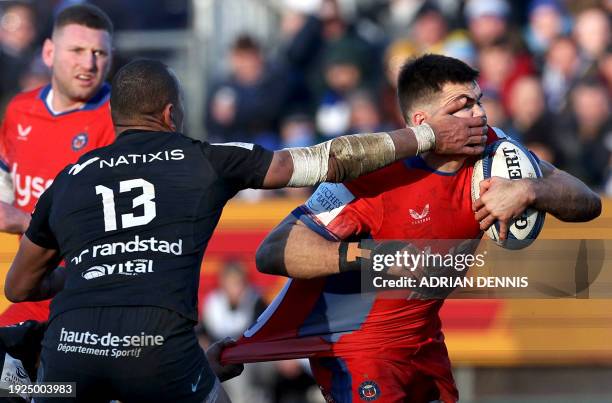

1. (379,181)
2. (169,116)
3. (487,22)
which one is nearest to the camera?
(169,116)

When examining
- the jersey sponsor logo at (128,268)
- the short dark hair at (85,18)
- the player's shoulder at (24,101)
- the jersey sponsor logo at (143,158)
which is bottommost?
the jersey sponsor logo at (128,268)

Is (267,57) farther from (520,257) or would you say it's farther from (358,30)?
(520,257)

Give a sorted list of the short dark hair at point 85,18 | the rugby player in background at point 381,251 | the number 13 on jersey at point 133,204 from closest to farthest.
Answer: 1. the number 13 on jersey at point 133,204
2. the rugby player in background at point 381,251
3. the short dark hair at point 85,18

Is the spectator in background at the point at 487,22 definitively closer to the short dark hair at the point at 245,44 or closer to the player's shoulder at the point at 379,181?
the short dark hair at the point at 245,44

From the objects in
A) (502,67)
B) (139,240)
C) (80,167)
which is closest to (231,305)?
(502,67)

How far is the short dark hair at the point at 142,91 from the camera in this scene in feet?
18.7

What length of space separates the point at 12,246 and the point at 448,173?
203 inches

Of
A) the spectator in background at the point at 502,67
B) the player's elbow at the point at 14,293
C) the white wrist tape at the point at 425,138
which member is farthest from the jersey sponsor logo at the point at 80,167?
the spectator in background at the point at 502,67

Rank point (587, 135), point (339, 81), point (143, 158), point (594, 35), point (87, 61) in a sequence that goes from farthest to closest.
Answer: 1. point (339, 81)
2. point (594, 35)
3. point (587, 135)
4. point (87, 61)
5. point (143, 158)

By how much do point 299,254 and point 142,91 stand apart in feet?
3.87

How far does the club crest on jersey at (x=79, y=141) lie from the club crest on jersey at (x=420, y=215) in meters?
2.28

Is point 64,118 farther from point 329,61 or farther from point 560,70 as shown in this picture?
point 560,70

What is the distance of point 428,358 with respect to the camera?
6617mm

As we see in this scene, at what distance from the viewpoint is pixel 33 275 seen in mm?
5828
